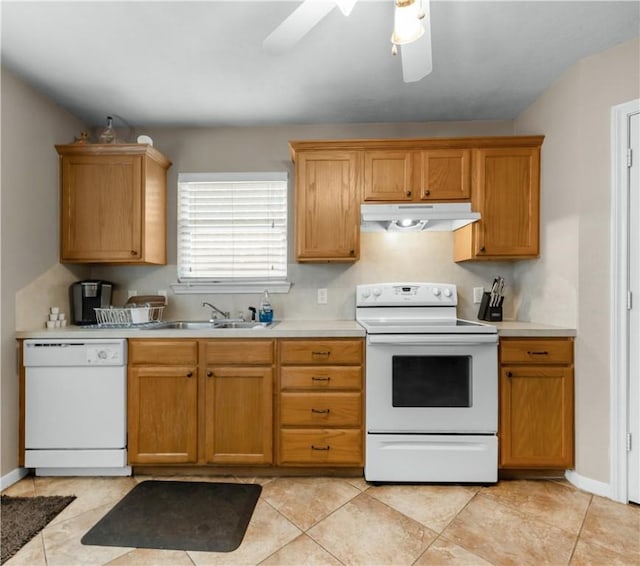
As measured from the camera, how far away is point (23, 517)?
1.83m

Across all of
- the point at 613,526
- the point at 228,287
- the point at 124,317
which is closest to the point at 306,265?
the point at 228,287

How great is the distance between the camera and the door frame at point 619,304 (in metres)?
1.97

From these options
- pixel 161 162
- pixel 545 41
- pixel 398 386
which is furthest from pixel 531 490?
pixel 161 162

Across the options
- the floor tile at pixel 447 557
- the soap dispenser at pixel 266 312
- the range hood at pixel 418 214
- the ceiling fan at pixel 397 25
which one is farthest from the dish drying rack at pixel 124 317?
the floor tile at pixel 447 557

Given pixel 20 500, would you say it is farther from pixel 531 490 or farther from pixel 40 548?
pixel 531 490

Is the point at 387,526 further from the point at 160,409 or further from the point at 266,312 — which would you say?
the point at 266,312

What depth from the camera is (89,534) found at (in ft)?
5.63

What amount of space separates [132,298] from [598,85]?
3.49 metres

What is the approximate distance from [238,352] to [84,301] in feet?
4.36

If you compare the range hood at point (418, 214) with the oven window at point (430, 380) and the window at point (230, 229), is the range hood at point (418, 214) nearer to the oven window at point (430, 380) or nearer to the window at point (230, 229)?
the window at point (230, 229)

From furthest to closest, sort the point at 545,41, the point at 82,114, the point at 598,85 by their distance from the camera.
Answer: the point at 82,114, the point at 598,85, the point at 545,41

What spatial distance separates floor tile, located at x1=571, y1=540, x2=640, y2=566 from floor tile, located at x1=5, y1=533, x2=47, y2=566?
2.38 meters

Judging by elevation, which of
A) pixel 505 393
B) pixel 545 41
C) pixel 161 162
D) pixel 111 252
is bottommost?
pixel 505 393

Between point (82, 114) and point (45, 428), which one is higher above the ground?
point (82, 114)
